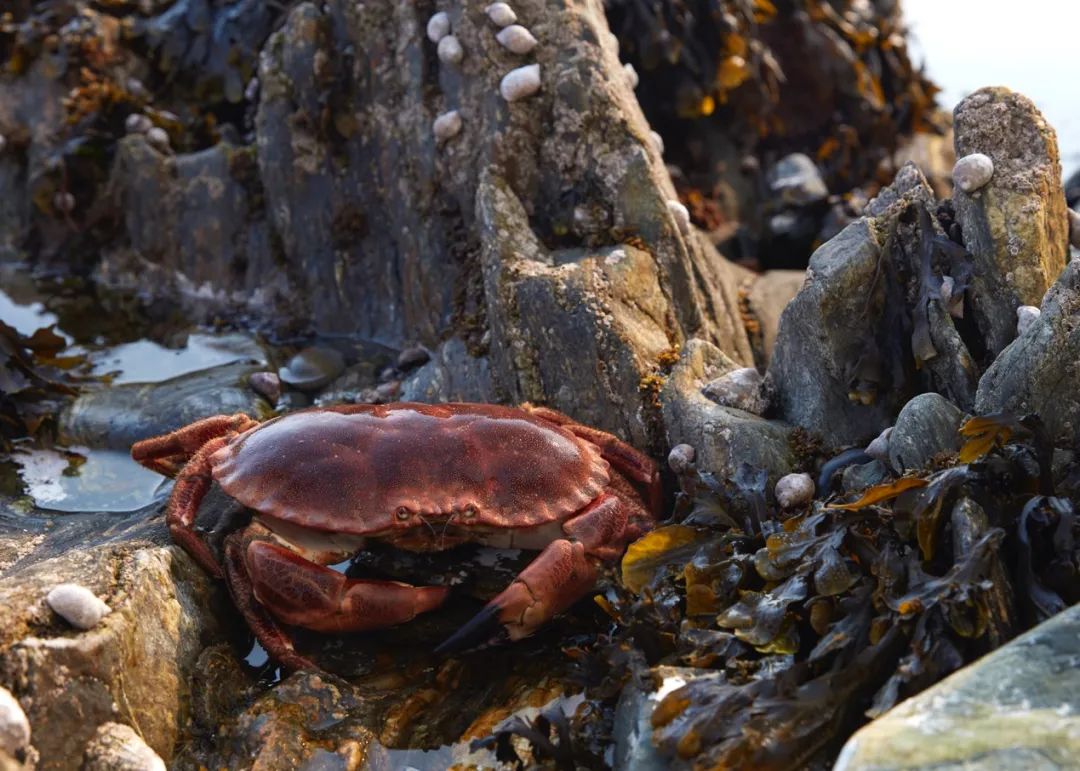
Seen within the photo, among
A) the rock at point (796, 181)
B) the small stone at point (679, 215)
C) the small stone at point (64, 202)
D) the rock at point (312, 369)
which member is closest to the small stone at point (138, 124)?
the small stone at point (64, 202)

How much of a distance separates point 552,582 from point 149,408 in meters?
2.87

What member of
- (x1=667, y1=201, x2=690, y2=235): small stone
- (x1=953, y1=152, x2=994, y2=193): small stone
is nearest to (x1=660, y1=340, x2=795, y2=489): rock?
(x1=667, y1=201, x2=690, y2=235): small stone

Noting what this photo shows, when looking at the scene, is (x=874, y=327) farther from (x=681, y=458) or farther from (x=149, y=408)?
(x=149, y=408)

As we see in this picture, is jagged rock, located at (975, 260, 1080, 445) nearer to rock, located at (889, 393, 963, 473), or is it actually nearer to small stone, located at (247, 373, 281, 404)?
rock, located at (889, 393, 963, 473)

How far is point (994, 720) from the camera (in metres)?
2.34

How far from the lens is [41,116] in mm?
8734

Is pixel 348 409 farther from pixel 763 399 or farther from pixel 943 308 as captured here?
pixel 943 308

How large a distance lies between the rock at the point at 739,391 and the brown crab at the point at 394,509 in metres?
0.77

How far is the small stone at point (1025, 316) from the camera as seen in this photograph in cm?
392

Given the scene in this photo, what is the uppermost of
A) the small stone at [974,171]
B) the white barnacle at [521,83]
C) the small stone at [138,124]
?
the small stone at [974,171]

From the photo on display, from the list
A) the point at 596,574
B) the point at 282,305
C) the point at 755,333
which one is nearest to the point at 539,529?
the point at 596,574

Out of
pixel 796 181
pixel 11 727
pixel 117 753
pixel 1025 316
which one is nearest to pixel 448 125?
pixel 1025 316

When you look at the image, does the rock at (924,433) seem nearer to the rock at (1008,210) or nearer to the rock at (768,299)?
the rock at (1008,210)

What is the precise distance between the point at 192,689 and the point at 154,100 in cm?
656
